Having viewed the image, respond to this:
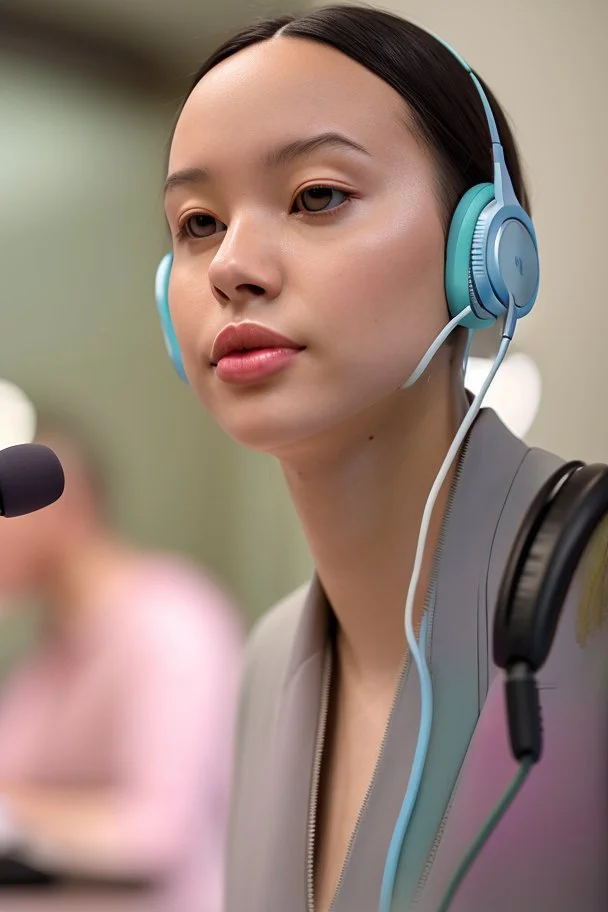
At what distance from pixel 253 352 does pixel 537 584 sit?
28cm

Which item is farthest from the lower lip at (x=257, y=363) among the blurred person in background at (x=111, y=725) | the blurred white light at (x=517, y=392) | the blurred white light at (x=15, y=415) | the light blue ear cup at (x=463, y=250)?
the blurred white light at (x=15, y=415)

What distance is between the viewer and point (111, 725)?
1171 mm

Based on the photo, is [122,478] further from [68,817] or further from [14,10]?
[14,10]

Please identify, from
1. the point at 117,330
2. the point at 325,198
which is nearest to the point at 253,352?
the point at 325,198

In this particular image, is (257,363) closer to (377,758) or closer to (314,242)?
(314,242)

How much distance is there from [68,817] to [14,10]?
1.02 meters

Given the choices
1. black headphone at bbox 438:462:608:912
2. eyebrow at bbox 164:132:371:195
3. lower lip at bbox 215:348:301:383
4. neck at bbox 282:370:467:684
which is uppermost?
eyebrow at bbox 164:132:371:195

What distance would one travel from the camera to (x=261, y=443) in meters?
0.68

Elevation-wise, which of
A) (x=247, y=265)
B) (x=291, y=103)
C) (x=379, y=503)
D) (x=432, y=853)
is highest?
(x=291, y=103)

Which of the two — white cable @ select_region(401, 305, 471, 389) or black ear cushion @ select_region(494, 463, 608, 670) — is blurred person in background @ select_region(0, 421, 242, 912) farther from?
black ear cushion @ select_region(494, 463, 608, 670)

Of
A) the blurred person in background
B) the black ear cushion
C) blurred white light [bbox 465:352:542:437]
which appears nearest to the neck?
blurred white light [bbox 465:352:542:437]

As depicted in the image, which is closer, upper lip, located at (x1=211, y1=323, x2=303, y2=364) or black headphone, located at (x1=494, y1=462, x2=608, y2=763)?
black headphone, located at (x1=494, y1=462, x2=608, y2=763)

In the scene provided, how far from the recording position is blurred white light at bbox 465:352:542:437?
0.85 metres

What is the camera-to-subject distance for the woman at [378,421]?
63cm
